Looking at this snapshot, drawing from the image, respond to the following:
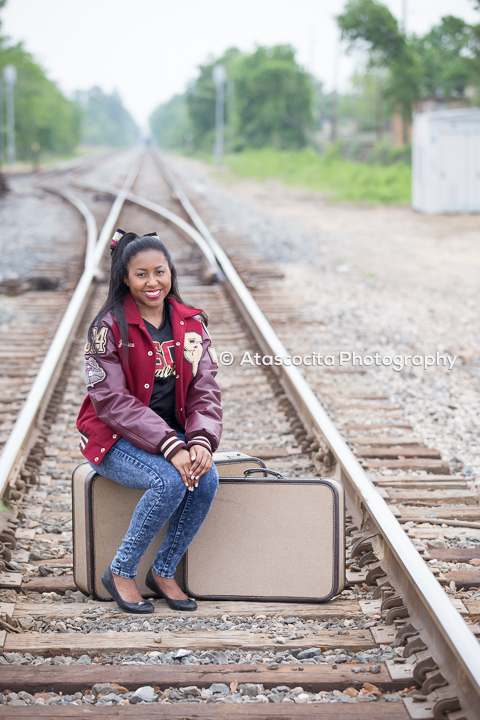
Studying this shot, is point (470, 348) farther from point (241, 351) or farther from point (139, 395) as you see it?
point (139, 395)

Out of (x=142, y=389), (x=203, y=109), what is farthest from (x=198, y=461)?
(x=203, y=109)

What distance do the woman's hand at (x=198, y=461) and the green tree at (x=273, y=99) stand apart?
1874 inches

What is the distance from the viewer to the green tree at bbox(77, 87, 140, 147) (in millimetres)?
136750

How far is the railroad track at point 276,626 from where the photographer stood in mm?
2193

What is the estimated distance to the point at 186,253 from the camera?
1058 cm

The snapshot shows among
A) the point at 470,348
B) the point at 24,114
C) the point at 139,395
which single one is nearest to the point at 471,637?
the point at 139,395

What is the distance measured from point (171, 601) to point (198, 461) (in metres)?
0.55

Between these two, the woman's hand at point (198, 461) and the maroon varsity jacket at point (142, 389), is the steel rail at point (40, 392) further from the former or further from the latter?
the woman's hand at point (198, 461)

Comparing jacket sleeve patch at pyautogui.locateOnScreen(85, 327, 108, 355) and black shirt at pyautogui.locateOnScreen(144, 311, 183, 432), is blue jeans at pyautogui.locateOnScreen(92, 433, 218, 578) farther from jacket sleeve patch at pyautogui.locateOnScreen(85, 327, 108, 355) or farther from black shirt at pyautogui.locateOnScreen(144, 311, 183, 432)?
jacket sleeve patch at pyautogui.locateOnScreen(85, 327, 108, 355)

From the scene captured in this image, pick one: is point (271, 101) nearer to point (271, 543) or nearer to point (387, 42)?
point (387, 42)

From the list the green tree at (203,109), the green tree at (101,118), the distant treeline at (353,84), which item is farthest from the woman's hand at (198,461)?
the green tree at (101,118)

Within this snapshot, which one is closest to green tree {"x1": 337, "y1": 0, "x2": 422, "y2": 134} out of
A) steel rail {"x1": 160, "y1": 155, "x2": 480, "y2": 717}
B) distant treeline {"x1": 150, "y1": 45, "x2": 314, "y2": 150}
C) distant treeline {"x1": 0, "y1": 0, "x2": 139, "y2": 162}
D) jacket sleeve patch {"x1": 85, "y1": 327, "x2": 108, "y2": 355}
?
distant treeline {"x1": 150, "y1": 45, "x2": 314, "y2": 150}

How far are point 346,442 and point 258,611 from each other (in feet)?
5.12

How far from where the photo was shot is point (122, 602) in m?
2.82
